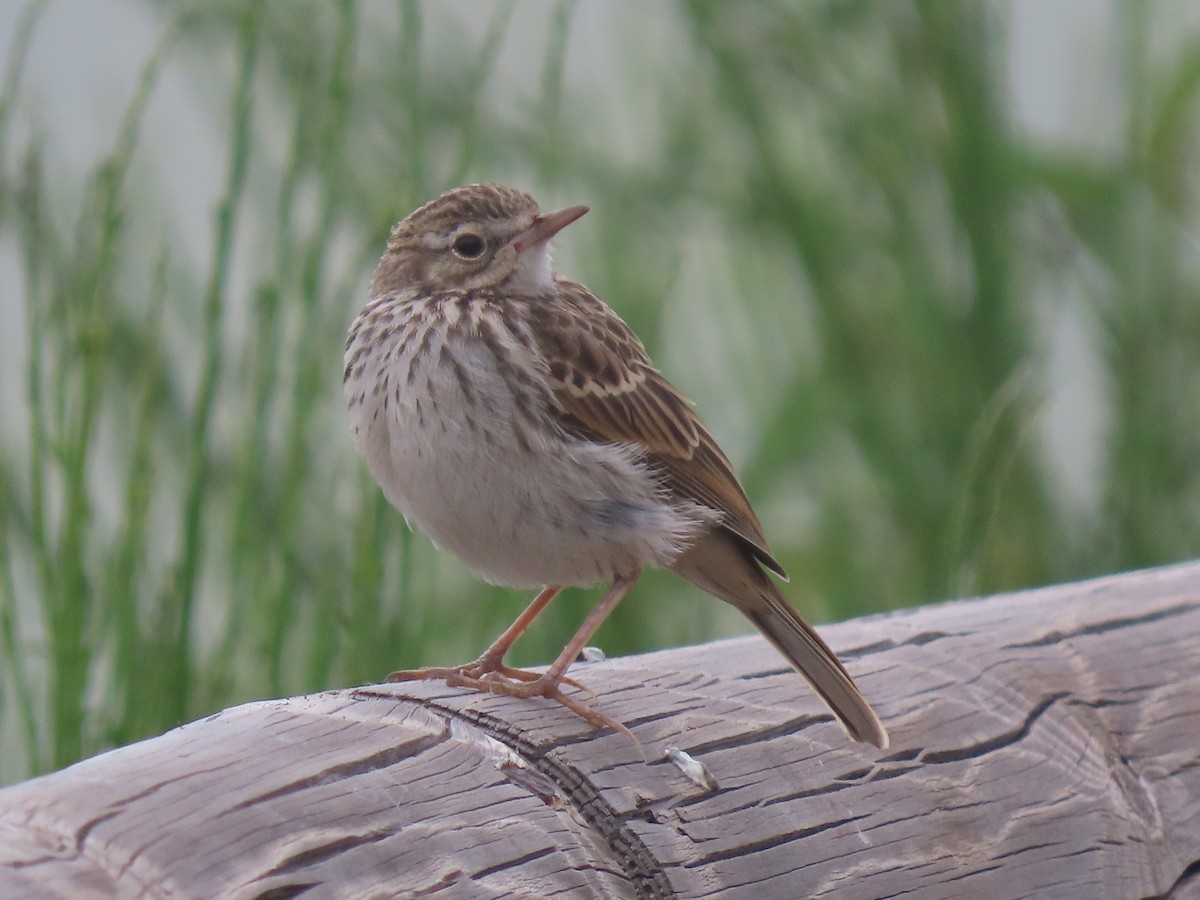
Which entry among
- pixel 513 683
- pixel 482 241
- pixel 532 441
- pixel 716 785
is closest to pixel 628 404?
pixel 532 441

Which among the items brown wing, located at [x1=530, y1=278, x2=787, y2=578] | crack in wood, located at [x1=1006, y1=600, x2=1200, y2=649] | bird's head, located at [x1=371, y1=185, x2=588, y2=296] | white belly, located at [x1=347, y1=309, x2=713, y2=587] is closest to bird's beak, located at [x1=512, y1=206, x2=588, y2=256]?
bird's head, located at [x1=371, y1=185, x2=588, y2=296]

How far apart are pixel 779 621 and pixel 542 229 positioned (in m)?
0.93

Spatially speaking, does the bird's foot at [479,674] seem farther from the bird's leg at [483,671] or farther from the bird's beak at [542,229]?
the bird's beak at [542,229]

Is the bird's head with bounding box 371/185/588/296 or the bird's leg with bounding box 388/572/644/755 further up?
the bird's head with bounding box 371/185/588/296

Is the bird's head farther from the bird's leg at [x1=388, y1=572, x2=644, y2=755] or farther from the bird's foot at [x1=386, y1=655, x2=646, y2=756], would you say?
the bird's foot at [x1=386, y1=655, x2=646, y2=756]

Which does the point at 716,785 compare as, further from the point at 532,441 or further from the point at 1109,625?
the point at 1109,625

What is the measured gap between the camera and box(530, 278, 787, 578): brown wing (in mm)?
2951

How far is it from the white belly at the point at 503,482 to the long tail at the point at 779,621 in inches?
6.7

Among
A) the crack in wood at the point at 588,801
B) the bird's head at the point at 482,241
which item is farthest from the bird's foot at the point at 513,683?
the bird's head at the point at 482,241

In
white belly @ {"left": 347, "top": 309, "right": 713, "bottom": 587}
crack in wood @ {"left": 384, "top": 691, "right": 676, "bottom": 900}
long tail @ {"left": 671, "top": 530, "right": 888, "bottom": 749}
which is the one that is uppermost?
white belly @ {"left": 347, "top": 309, "right": 713, "bottom": 587}

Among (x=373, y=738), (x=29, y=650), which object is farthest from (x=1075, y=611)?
(x=29, y=650)

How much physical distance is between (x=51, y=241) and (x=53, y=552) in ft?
2.35

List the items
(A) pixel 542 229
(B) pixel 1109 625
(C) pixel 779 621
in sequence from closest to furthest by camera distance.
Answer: (C) pixel 779 621, (B) pixel 1109 625, (A) pixel 542 229

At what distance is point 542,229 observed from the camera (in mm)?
3152
